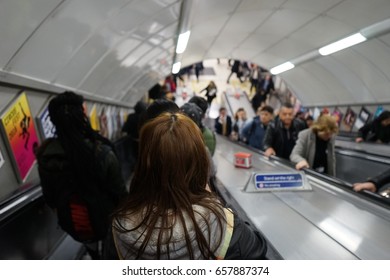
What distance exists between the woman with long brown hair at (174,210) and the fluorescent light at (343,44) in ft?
20.1

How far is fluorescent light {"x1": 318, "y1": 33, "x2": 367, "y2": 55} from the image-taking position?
18.6ft

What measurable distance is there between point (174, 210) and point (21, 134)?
103 inches

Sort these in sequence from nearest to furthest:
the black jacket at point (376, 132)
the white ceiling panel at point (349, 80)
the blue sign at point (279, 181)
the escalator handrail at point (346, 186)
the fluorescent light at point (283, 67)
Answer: the escalator handrail at point (346, 186)
the blue sign at point (279, 181)
the black jacket at point (376, 132)
the white ceiling panel at point (349, 80)
the fluorescent light at point (283, 67)

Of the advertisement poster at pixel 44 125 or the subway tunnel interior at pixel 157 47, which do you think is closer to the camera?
the subway tunnel interior at pixel 157 47

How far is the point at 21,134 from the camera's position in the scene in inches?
112

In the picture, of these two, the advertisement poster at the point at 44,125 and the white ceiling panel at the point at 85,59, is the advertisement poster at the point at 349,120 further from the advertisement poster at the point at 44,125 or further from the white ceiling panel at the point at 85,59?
the advertisement poster at the point at 44,125

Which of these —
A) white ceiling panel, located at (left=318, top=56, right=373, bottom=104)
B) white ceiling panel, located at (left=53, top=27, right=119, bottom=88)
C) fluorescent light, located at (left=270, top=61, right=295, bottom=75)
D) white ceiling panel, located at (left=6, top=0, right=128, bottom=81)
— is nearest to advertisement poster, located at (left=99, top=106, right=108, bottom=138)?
white ceiling panel, located at (left=53, top=27, right=119, bottom=88)

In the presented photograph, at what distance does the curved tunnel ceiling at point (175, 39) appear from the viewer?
106 inches

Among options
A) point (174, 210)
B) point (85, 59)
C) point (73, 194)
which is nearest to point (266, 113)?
point (85, 59)

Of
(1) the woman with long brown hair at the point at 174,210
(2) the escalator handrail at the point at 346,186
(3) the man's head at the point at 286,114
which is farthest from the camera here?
(3) the man's head at the point at 286,114

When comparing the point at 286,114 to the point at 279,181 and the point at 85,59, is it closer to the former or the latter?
the point at 279,181

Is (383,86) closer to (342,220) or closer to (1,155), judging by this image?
(342,220)

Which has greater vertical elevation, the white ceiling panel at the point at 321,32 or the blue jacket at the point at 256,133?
the white ceiling panel at the point at 321,32

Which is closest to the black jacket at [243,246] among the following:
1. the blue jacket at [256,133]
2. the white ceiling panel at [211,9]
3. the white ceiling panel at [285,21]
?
the blue jacket at [256,133]
